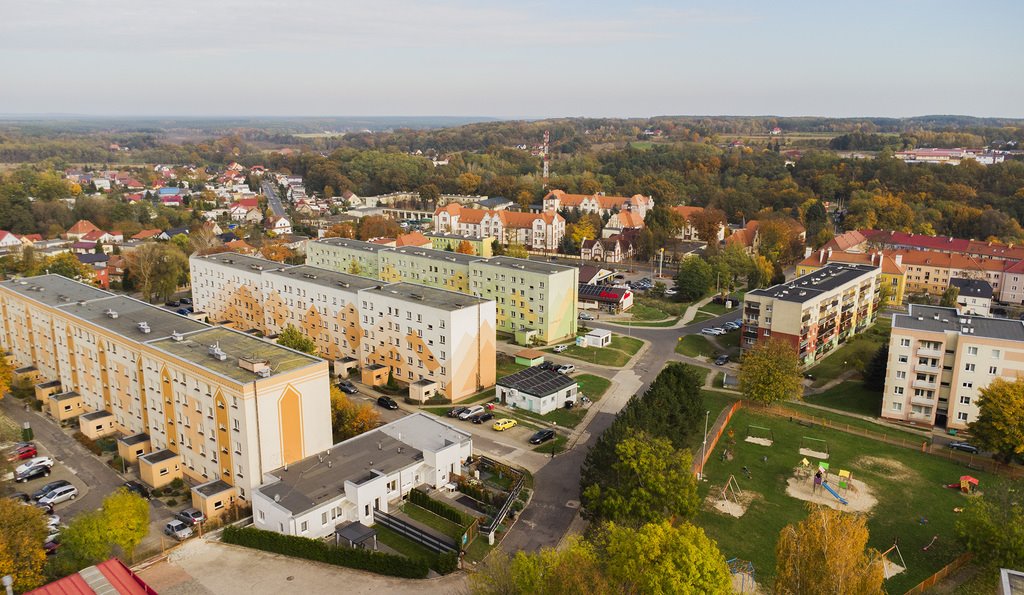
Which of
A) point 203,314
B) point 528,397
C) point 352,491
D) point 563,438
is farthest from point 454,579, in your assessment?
point 203,314

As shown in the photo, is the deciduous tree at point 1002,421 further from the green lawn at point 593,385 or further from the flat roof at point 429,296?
the flat roof at point 429,296

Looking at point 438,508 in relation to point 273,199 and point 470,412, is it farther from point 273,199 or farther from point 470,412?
point 273,199

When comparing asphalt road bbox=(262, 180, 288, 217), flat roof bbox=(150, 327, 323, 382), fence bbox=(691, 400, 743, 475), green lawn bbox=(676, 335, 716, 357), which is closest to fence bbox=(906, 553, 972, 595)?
fence bbox=(691, 400, 743, 475)

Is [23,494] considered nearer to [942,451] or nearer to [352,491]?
[352,491]

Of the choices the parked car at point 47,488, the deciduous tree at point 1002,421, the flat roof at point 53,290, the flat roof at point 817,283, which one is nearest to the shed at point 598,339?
the flat roof at point 817,283

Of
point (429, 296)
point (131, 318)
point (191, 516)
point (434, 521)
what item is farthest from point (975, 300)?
point (131, 318)
